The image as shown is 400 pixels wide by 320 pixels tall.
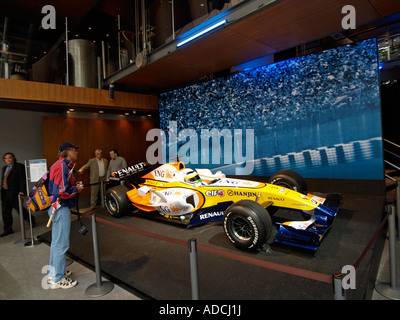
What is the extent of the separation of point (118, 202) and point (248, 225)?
3164 mm

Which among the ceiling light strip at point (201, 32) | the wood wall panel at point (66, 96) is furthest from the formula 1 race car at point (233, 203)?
the wood wall panel at point (66, 96)

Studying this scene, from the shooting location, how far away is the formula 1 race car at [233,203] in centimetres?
328

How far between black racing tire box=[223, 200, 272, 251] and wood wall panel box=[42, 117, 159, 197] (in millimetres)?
5914

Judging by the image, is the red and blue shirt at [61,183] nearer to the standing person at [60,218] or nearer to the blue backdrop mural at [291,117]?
the standing person at [60,218]

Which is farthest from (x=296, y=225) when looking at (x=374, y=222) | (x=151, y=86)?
(x=151, y=86)

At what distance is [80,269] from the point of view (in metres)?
3.69

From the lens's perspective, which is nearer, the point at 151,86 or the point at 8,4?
the point at 8,4

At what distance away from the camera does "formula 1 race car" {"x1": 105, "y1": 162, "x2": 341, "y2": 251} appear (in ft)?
10.8

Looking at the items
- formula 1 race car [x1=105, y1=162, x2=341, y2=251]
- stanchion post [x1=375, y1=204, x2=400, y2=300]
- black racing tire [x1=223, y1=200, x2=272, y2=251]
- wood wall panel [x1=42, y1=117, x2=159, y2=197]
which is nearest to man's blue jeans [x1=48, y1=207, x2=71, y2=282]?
formula 1 race car [x1=105, y1=162, x2=341, y2=251]

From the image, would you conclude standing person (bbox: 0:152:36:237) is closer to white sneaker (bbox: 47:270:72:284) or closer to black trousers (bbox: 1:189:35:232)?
black trousers (bbox: 1:189:35:232)

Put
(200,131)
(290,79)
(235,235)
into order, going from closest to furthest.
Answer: (235,235), (290,79), (200,131)

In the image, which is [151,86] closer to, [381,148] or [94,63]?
[94,63]

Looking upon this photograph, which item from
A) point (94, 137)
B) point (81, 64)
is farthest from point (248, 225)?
point (81, 64)
